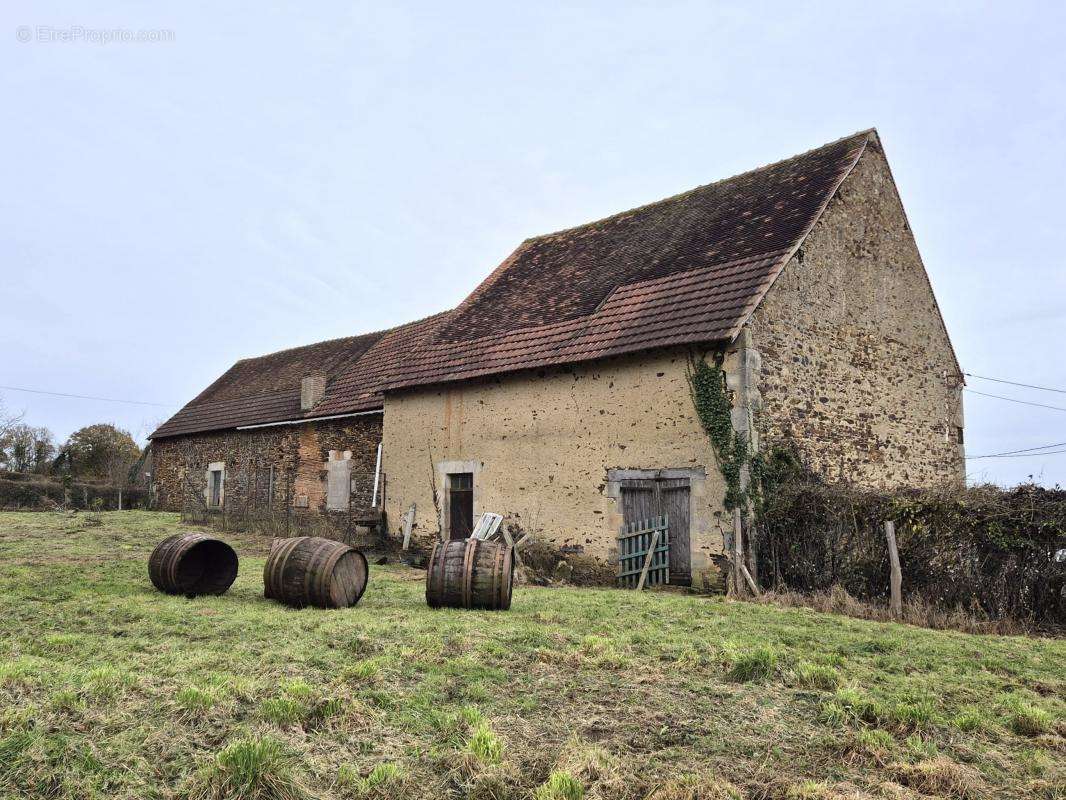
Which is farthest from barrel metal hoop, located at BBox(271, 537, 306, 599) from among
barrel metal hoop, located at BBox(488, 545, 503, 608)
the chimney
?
the chimney

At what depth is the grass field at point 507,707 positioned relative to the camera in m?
4.13

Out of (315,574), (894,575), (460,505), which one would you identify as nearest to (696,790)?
(315,574)

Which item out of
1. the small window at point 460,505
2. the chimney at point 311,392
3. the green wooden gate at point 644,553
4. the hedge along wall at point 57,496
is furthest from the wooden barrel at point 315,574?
the hedge along wall at point 57,496

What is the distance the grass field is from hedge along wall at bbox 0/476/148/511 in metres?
21.9

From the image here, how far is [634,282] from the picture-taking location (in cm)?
1503

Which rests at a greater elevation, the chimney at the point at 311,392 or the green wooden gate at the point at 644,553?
the chimney at the point at 311,392

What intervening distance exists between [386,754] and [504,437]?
10.8 meters

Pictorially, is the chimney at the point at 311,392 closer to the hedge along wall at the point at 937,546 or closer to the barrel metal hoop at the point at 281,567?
the barrel metal hoop at the point at 281,567

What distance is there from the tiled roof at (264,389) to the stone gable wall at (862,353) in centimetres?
1440

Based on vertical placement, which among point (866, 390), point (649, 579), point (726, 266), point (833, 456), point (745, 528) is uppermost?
point (726, 266)

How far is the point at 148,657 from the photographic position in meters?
6.12

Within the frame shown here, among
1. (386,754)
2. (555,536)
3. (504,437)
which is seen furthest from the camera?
(504,437)

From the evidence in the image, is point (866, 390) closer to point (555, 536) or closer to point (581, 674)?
point (555, 536)

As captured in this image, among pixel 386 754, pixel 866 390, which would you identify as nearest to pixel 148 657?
pixel 386 754
